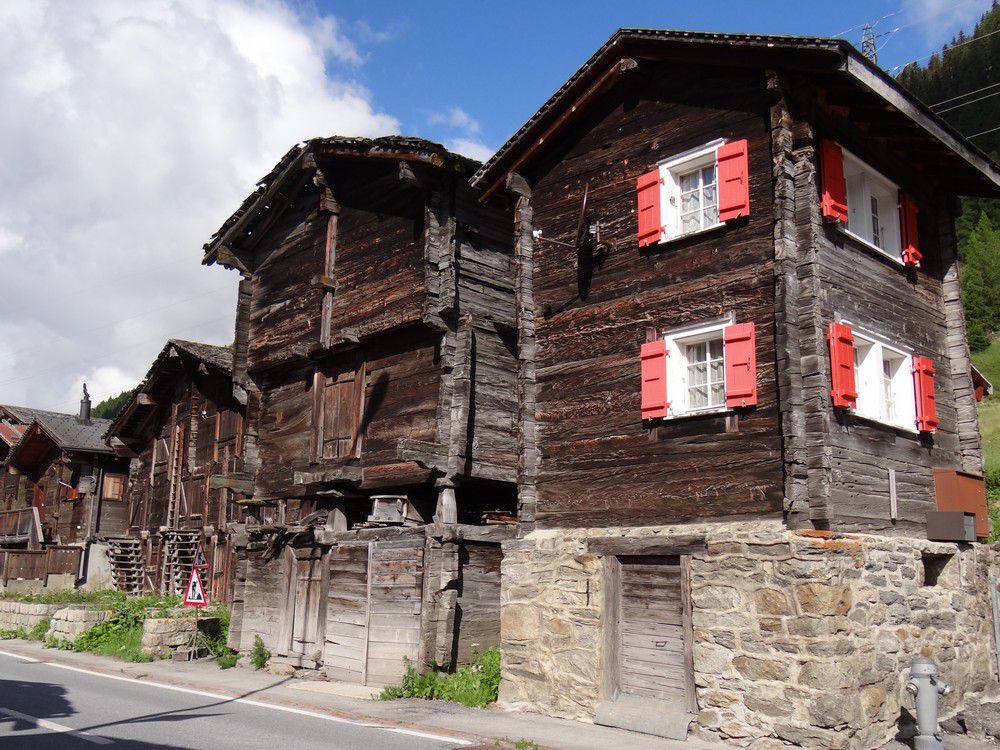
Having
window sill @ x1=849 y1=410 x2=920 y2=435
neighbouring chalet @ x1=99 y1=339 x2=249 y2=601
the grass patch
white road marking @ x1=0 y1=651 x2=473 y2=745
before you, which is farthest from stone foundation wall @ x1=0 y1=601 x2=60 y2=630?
window sill @ x1=849 y1=410 x2=920 y2=435

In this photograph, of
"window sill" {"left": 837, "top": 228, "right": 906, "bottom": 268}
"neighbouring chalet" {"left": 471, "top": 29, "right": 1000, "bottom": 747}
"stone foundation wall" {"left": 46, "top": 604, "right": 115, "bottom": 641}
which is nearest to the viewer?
"neighbouring chalet" {"left": 471, "top": 29, "right": 1000, "bottom": 747}

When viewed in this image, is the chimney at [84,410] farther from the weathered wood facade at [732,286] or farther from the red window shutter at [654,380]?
the red window shutter at [654,380]

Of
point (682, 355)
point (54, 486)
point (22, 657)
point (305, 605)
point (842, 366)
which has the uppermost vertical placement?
point (54, 486)

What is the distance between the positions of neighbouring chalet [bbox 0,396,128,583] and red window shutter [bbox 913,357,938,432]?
3166cm

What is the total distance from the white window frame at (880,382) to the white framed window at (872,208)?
1386 millimetres

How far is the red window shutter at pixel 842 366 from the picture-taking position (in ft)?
36.8

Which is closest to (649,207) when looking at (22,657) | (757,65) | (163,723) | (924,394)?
(757,65)

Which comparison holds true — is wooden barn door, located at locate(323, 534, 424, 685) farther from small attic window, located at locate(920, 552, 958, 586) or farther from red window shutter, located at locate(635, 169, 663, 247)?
small attic window, located at locate(920, 552, 958, 586)

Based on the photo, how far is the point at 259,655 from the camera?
19.5 meters

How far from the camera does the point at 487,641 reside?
1641 centimetres

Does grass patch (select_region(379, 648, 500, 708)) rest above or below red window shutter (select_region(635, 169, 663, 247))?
below

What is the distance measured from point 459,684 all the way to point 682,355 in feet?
21.4

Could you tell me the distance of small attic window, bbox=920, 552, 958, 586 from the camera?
1293 centimetres

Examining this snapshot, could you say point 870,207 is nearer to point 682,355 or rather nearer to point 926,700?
point 682,355
